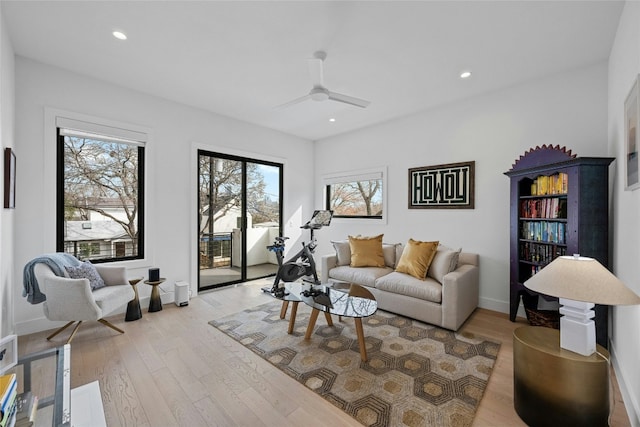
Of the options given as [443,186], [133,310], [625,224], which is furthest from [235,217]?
[625,224]

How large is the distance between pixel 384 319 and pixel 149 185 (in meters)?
3.46

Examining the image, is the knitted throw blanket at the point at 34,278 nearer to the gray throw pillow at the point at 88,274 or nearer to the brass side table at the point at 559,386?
the gray throw pillow at the point at 88,274

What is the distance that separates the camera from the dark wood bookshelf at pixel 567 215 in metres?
2.44

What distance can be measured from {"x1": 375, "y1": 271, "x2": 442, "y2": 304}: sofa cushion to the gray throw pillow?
315cm

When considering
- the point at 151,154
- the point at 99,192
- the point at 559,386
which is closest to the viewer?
the point at 559,386

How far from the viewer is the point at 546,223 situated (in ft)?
9.55

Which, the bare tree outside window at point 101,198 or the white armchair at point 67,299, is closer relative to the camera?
the white armchair at point 67,299

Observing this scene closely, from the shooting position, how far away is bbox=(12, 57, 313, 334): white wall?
9.34ft

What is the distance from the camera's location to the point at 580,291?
1437 mm

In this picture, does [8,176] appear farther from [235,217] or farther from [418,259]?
[418,259]

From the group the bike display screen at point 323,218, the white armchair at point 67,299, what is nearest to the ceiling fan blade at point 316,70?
the bike display screen at point 323,218

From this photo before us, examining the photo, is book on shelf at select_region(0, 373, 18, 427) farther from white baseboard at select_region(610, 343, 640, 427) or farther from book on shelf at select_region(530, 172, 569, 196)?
book on shelf at select_region(530, 172, 569, 196)

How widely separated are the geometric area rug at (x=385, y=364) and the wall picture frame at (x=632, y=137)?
1.67 meters

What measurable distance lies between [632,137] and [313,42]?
8.22ft
